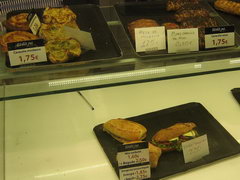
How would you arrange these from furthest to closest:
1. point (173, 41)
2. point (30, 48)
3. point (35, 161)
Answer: point (35, 161) → point (173, 41) → point (30, 48)

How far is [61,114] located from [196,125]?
549 millimetres

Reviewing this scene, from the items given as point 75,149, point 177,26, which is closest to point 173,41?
point 177,26

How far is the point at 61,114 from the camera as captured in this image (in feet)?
4.81

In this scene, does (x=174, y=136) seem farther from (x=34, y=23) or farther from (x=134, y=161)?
(x=34, y=23)

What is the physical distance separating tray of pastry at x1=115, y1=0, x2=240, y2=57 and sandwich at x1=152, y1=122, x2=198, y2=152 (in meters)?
0.36

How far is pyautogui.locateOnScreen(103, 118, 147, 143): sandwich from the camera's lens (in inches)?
50.1

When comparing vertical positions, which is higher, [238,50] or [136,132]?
[238,50]

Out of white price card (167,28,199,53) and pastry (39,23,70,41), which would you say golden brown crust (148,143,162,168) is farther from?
pastry (39,23,70,41)

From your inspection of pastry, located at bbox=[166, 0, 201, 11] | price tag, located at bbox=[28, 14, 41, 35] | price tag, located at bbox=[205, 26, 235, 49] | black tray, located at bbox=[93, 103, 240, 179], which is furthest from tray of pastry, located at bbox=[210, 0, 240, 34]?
price tag, located at bbox=[28, 14, 41, 35]

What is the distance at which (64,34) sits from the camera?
1198mm

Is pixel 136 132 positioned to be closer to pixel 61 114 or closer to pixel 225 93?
pixel 61 114

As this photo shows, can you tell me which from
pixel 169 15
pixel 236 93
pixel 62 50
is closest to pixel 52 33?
pixel 62 50

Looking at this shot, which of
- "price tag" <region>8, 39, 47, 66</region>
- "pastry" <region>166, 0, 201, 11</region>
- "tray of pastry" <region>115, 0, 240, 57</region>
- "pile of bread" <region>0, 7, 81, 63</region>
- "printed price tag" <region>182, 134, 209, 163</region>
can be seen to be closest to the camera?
"price tag" <region>8, 39, 47, 66</region>

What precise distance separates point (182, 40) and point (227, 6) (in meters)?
0.40
